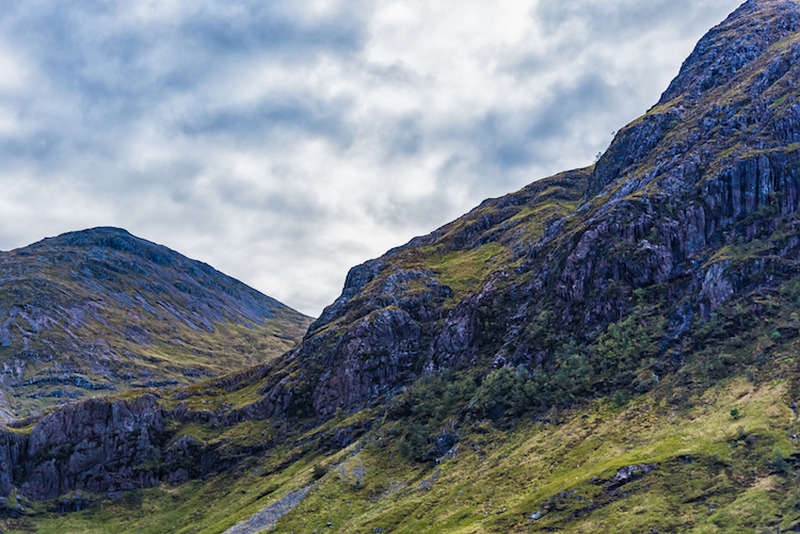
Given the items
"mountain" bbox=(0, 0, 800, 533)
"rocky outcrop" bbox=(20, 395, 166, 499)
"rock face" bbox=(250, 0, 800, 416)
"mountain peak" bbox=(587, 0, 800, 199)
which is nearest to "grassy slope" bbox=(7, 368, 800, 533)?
"mountain" bbox=(0, 0, 800, 533)

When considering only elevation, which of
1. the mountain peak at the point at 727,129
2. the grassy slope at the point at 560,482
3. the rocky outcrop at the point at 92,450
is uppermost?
the mountain peak at the point at 727,129

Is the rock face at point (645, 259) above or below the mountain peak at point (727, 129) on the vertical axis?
below

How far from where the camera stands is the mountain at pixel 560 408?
80.8 meters

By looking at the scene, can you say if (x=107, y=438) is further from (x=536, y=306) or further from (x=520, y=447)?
(x=536, y=306)

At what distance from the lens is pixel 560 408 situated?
12169 centimetres

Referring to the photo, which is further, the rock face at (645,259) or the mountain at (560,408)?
the rock face at (645,259)

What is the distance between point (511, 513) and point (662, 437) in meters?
32.1

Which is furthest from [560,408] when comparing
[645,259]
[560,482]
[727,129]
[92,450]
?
[92,450]

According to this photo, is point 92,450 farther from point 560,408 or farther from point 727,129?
point 727,129

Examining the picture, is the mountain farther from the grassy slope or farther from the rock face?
the rock face

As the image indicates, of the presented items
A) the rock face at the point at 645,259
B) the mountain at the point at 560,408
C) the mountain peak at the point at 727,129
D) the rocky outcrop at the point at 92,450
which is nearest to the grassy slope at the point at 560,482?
the mountain at the point at 560,408

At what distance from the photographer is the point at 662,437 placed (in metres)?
89.6

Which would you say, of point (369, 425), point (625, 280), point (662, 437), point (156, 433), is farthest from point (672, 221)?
point (156, 433)

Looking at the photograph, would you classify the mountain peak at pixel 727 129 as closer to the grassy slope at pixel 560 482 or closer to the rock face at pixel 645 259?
the rock face at pixel 645 259
